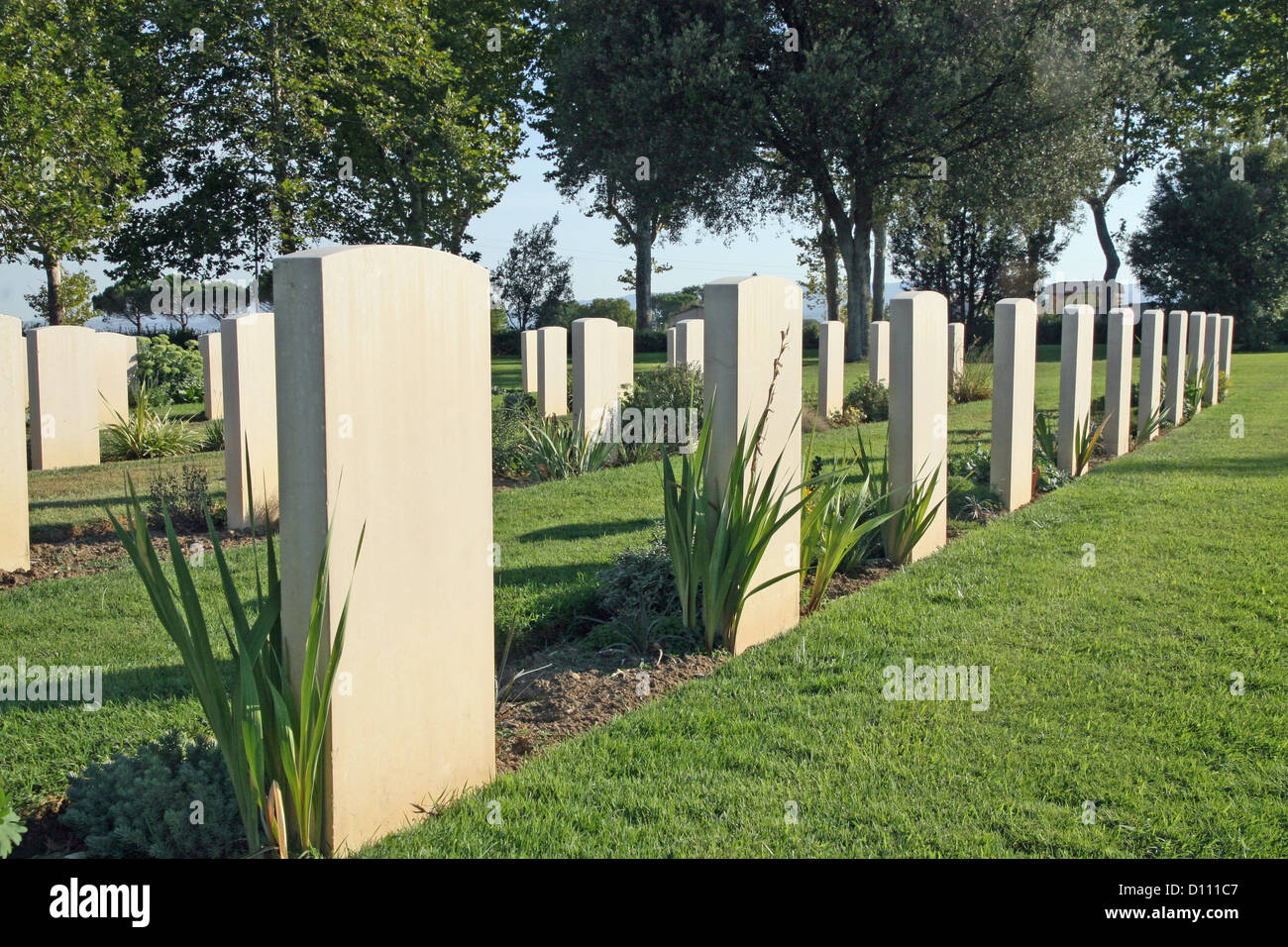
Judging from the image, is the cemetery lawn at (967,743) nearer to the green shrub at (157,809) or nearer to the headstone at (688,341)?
the green shrub at (157,809)

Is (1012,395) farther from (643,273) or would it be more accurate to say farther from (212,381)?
(643,273)

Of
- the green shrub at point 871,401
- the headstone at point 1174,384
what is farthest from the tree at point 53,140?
the headstone at point 1174,384

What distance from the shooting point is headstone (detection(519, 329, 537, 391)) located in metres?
13.9

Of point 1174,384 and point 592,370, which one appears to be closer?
point 592,370

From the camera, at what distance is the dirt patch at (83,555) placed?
21.8ft

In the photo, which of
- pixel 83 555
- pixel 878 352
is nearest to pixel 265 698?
pixel 83 555

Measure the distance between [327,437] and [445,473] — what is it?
1.80ft

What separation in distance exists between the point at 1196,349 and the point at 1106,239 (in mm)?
26195

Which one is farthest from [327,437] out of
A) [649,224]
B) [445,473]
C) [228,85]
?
[649,224]

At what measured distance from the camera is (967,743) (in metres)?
3.61

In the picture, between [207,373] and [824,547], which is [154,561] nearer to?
[824,547]

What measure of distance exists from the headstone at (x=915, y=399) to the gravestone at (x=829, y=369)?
8272 millimetres

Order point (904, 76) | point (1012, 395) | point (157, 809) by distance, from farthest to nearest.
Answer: point (904, 76) < point (1012, 395) < point (157, 809)
